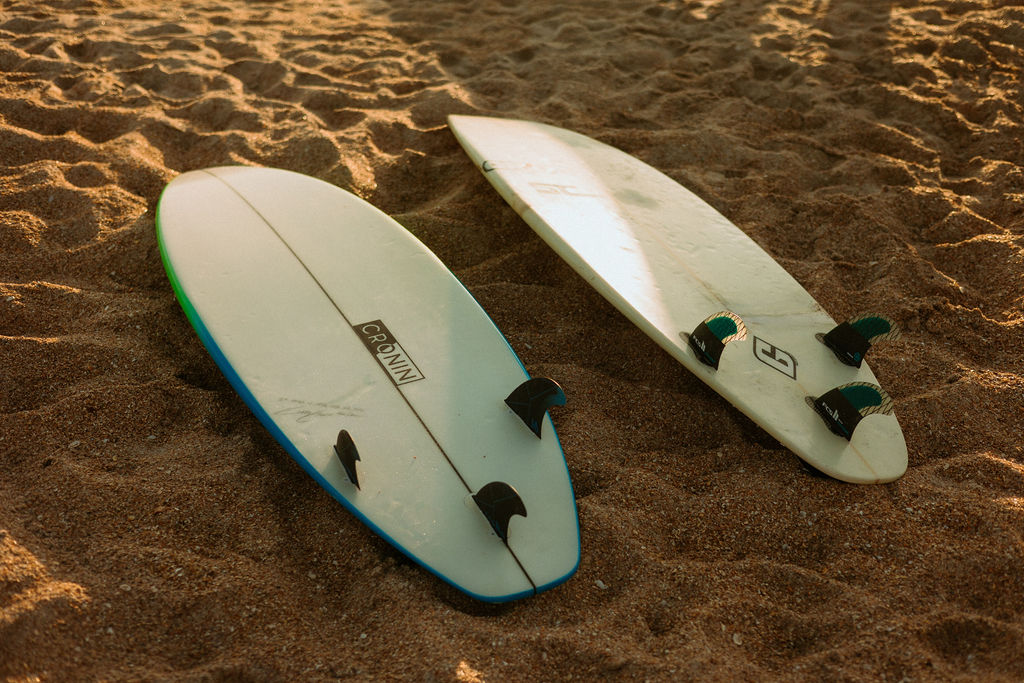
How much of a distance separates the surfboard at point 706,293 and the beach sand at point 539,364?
13cm

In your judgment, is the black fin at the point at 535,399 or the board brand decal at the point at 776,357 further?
the board brand decal at the point at 776,357

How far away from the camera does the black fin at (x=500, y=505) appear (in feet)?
4.86

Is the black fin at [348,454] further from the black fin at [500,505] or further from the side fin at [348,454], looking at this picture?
the black fin at [500,505]

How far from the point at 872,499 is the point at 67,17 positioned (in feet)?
13.6

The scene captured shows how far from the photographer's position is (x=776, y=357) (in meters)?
1.96

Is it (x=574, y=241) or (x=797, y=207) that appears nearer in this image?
(x=574, y=241)

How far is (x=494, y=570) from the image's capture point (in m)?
1.47

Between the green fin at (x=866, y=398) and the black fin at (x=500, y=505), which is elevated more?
the green fin at (x=866, y=398)

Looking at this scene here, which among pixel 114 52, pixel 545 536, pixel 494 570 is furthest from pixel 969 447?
pixel 114 52

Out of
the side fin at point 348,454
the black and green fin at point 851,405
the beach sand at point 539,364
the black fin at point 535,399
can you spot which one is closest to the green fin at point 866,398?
the black and green fin at point 851,405

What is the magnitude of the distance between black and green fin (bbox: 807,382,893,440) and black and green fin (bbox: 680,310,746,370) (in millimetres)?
271

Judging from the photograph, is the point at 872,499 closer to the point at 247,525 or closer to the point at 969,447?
the point at 969,447

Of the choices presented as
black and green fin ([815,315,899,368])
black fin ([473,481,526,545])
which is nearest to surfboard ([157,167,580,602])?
black fin ([473,481,526,545])

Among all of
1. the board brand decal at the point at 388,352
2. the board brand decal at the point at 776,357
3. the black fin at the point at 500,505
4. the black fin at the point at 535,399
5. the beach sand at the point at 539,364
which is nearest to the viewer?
the beach sand at the point at 539,364
